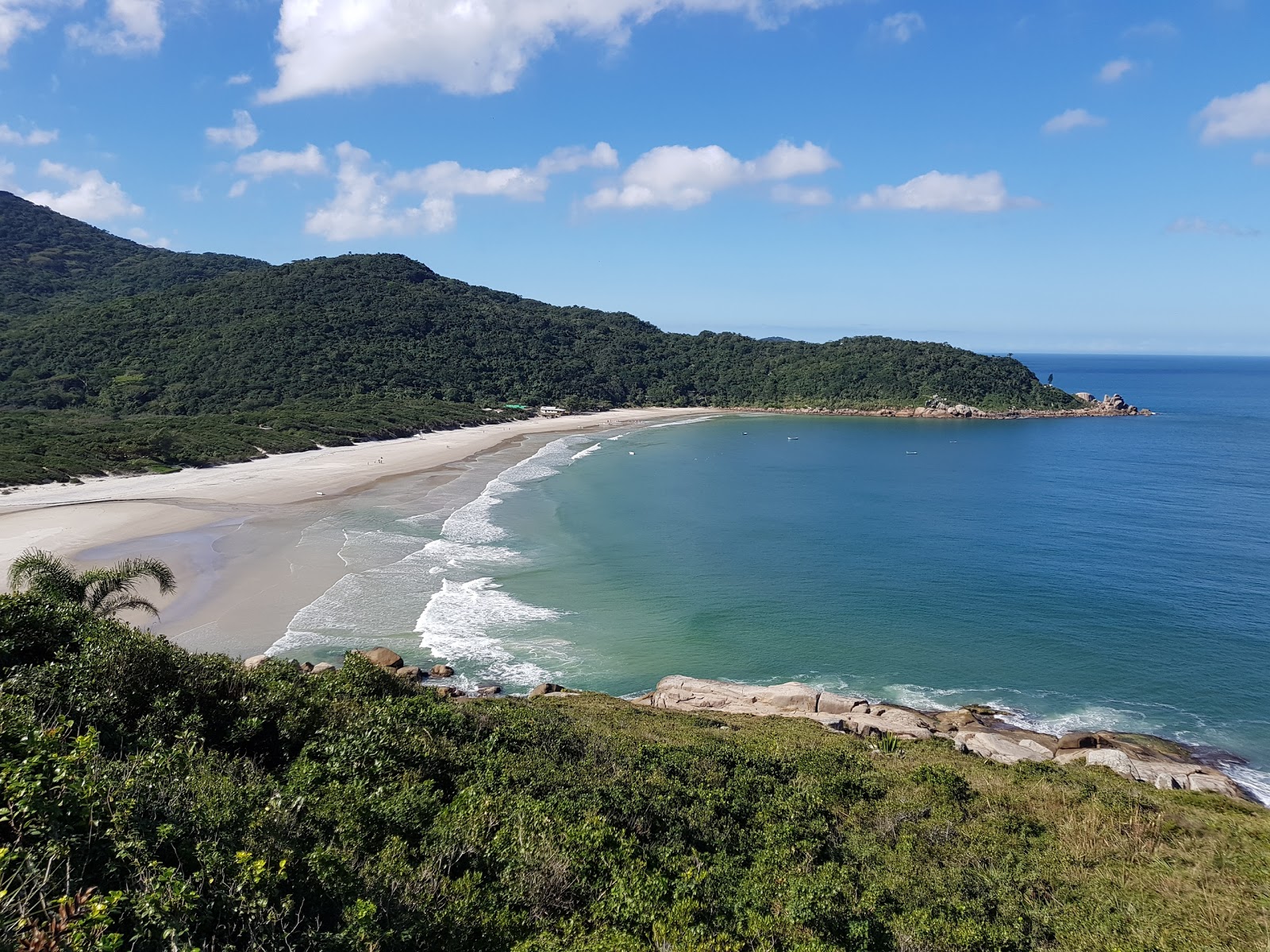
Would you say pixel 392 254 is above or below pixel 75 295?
above

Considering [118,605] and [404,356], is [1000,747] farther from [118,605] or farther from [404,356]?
[404,356]

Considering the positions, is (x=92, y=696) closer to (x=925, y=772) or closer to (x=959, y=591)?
(x=925, y=772)

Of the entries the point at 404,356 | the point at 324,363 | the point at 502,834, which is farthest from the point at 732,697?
the point at 404,356

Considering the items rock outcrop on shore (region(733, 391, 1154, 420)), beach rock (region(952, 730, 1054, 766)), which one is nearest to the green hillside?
beach rock (region(952, 730, 1054, 766))

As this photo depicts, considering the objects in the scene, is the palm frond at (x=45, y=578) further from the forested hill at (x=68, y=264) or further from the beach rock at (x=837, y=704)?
the forested hill at (x=68, y=264)

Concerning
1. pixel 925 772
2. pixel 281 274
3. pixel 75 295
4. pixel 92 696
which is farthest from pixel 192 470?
pixel 75 295

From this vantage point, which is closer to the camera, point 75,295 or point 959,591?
point 959,591
